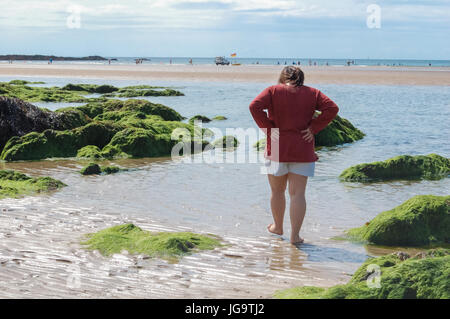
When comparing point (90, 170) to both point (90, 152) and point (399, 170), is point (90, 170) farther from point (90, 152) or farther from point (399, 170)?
point (399, 170)

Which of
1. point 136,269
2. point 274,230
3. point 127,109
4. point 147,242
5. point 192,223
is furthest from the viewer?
point 127,109

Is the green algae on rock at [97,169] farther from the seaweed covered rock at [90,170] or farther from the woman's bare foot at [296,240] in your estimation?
the woman's bare foot at [296,240]

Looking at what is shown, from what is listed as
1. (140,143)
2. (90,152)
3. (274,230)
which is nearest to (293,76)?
(274,230)

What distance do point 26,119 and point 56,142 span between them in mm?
1093

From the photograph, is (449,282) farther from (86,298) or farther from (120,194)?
(120,194)

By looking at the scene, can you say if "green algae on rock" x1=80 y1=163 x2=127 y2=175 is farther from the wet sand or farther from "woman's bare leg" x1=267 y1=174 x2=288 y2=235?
"woman's bare leg" x1=267 y1=174 x2=288 y2=235

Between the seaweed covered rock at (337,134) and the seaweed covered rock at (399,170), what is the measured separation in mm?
3781

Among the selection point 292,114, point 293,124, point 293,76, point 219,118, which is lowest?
point 219,118

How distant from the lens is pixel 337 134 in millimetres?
14273

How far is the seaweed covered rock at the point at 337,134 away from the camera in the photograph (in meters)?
14.0

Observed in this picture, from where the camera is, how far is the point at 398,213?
6.53 meters

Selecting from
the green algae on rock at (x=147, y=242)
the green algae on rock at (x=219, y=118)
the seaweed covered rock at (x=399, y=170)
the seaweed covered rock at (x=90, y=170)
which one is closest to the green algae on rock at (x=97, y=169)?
the seaweed covered rock at (x=90, y=170)
